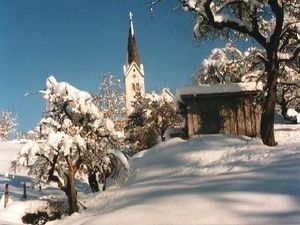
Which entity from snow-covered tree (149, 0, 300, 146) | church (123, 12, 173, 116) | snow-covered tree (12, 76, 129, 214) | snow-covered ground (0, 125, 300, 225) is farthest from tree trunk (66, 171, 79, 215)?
church (123, 12, 173, 116)

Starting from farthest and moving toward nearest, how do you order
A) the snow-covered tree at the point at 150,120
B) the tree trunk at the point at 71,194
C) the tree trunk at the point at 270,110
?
the snow-covered tree at the point at 150,120
the tree trunk at the point at 270,110
the tree trunk at the point at 71,194

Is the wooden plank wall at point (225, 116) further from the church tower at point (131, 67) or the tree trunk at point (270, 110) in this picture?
the church tower at point (131, 67)

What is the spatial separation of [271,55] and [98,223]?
1226 centimetres

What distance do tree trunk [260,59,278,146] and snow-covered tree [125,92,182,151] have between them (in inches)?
681

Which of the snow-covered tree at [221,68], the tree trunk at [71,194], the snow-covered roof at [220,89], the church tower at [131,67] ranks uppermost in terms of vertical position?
the church tower at [131,67]

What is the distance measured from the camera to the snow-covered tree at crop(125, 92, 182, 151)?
40.3 m

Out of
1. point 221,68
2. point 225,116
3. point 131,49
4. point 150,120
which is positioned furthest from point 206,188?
point 131,49

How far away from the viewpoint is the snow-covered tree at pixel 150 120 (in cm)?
4030

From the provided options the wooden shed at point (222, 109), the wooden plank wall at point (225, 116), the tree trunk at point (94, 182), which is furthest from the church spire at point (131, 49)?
the tree trunk at point (94, 182)

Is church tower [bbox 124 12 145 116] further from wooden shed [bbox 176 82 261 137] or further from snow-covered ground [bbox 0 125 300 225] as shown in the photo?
snow-covered ground [bbox 0 125 300 225]

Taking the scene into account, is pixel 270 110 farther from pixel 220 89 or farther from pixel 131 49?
pixel 131 49

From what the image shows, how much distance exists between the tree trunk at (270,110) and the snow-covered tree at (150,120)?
56.8 feet

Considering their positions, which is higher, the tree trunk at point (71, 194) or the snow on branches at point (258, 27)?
the snow on branches at point (258, 27)

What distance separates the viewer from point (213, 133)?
26.4m
